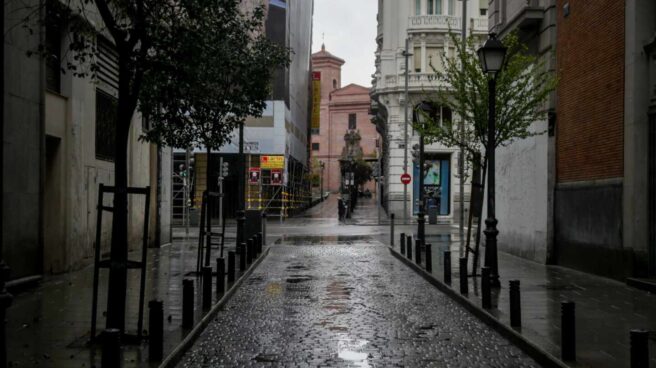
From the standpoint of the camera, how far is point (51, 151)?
15250 mm

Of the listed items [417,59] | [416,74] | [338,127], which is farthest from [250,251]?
[338,127]

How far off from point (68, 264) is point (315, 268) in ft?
18.9

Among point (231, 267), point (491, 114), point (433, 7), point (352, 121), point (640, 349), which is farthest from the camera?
point (352, 121)

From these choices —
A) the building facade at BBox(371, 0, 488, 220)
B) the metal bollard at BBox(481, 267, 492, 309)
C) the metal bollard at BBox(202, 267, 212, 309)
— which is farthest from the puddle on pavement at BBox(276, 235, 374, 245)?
the building facade at BBox(371, 0, 488, 220)

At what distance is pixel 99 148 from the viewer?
59.4 ft

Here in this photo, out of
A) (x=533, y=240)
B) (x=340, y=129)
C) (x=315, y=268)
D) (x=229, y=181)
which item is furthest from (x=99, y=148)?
(x=340, y=129)

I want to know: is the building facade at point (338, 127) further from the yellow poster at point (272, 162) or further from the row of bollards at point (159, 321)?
the row of bollards at point (159, 321)

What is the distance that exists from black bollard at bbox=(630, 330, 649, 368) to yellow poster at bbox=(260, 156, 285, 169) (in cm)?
4373

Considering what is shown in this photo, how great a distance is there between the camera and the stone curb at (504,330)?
25.2 ft

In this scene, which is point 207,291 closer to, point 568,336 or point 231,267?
point 231,267

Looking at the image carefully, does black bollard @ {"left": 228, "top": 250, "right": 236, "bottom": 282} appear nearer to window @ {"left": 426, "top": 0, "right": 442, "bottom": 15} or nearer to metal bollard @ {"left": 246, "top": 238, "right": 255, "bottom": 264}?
metal bollard @ {"left": 246, "top": 238, "right": 255, "bottom": 264}

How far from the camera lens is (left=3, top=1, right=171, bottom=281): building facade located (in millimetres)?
12414

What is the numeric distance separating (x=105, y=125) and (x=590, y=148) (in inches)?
452

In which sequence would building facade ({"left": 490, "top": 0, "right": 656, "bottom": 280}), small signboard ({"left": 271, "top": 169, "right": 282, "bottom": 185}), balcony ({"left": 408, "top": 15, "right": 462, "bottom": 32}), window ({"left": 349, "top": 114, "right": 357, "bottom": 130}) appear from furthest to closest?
window ({"left": 349, "top": 114, "right": 357, "bottom": 130}) → balcony ({"left": 408, "top": 15, "right": 462, "bottom": 32}) → small signboard ({"left": 271, "top": 169, "right": 282, "bottom": 185}) → building facade ({"left": 490, "top": 0, "right": 656, "bottom": 280})
